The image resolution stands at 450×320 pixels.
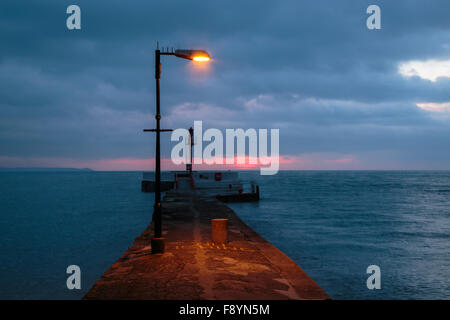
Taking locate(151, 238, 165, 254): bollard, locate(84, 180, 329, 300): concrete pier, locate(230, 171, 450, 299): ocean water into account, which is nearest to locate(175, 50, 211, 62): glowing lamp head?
locate(151, 238, 165, 254): bollard

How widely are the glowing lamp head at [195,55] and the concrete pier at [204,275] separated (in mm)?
6584

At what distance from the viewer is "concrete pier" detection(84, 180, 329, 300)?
26.3 ft

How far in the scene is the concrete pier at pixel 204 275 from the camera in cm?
803

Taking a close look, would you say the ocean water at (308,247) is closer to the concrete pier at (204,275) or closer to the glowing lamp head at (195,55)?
the concrete pier at (204,275)

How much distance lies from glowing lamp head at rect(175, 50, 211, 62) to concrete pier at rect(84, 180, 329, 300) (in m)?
6.58

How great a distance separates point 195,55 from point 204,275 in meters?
6.79

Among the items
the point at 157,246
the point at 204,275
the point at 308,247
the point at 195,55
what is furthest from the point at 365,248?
the point at 195,55

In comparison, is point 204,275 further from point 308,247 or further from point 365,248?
point 365,248

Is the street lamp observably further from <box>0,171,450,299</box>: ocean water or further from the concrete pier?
<box>0,171,450,299</box>: ocean water

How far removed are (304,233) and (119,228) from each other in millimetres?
19743

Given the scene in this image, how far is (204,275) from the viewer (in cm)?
945

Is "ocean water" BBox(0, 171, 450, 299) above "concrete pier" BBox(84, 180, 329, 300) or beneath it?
beneath

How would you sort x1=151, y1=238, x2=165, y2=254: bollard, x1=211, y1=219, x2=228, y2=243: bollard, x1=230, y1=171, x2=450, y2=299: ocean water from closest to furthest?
x1=151, y1=238, x2=165, y2=254: bollard, x1=211, y1=219, x2=228, y2=243: bollard, x1=230, y1=171, x2=450, y2=299: ocean water

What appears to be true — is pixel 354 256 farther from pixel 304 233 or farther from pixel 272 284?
pixel 272 284
